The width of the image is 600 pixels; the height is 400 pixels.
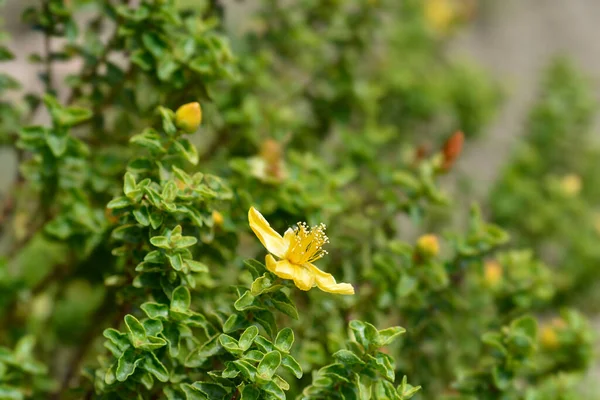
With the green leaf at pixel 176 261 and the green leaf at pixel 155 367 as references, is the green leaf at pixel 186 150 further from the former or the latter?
the green leaf at pixel 155 367

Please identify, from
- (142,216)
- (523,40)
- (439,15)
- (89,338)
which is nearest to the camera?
(142,216)

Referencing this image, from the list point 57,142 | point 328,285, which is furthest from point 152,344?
point 57,142

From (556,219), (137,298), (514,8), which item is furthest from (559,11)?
A: (137,298)

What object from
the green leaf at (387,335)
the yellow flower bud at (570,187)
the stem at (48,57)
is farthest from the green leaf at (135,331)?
the yellow flower bud at (570,187)

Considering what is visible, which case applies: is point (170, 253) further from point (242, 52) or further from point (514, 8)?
point (514, 8)

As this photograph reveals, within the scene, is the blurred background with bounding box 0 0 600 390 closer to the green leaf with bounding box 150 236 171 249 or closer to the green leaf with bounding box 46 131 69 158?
the green leaf with bounding box 46 131 69 158

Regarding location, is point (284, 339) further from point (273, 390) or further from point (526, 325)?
point (526, 325)
